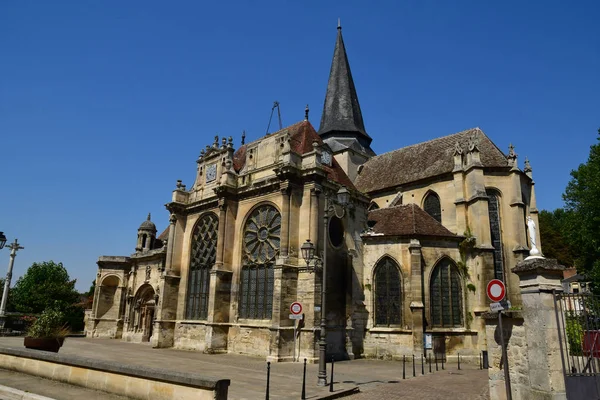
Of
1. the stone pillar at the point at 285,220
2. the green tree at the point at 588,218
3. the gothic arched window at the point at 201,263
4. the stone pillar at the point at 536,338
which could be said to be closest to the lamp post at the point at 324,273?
the stone pillar at the point at 536,338

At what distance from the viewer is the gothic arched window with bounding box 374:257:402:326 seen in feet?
69.5

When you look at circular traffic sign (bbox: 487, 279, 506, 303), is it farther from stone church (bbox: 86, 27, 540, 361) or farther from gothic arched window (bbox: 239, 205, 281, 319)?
gothic arched window (bbox: 239, 205, 281, 319)

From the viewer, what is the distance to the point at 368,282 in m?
22.2

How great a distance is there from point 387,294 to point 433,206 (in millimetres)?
8368

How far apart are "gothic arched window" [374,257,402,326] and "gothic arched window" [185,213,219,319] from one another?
31.1 feet

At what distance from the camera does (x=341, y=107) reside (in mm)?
40938

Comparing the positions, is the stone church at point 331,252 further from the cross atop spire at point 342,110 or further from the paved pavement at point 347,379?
the cross atop spire at point 342,110

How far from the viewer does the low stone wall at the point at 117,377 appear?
6.66 metres

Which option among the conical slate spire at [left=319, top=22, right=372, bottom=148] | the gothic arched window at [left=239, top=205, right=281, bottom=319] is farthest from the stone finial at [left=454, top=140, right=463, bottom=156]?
the conical slate spire at [left=319, top=22, right=372, bottom=148]

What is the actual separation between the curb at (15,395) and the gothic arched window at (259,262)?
1281cm

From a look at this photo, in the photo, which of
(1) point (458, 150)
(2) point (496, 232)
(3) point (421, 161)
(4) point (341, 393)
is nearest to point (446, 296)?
(2) point (496, 232)

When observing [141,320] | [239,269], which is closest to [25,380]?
[239,269]

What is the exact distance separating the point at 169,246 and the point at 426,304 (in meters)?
15.9

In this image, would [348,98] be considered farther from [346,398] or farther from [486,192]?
[346,398]
